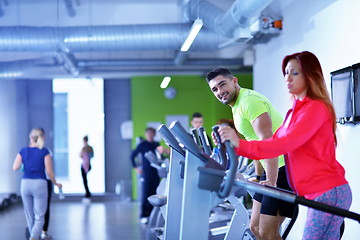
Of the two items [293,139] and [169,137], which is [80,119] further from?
[293,139]

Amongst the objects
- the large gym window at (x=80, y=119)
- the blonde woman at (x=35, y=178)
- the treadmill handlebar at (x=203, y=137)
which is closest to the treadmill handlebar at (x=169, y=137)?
the treadmill handlebar at (x=203, y=137)

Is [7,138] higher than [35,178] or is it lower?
higher

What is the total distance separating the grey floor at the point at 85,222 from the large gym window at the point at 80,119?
1528 millimetres

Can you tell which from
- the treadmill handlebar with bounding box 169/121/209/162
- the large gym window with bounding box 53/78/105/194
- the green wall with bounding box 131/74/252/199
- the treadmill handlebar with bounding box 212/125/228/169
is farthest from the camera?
the large gym window with bounding box 53/78/105/194

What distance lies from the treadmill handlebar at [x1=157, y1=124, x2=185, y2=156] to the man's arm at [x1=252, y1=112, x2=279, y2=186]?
1.51 feet

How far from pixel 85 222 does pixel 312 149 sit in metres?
6.97

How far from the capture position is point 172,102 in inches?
529

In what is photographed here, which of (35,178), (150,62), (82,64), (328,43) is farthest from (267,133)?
(82,64)

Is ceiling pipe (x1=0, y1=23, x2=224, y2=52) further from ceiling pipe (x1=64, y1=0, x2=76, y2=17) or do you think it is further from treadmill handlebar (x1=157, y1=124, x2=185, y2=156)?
treadmill handlebar (x1=157, y1=124, x2=185, y2=156)

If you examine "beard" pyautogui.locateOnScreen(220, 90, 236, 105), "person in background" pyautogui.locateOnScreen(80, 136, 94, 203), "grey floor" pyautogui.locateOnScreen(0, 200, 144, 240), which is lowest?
"grey floor" pyautogui.locateOnScreen(0, 200, 144, 240)

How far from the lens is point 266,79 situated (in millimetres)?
8797

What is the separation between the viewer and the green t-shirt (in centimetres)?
332

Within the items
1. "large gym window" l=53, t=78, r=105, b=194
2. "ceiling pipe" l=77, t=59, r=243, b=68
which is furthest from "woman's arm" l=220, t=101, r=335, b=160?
"large gym window" l=53, t=78, r=105, b=194

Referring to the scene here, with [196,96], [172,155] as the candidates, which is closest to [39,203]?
[172,155]
